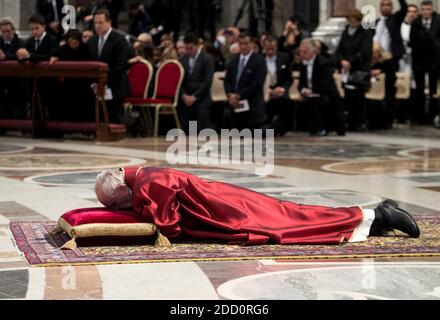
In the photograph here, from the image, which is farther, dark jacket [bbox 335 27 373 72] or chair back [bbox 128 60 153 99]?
dark jacket [bbox 335 27 373 72]

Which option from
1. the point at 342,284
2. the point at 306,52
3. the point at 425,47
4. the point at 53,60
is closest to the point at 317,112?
the point at 306,52

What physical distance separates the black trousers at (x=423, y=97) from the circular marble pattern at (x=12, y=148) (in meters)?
6.44

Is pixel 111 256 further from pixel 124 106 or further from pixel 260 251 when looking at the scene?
pixel 124 106

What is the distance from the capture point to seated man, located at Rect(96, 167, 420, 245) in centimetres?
679

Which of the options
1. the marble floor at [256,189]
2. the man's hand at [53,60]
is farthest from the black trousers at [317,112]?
the man's hand at [53,60]

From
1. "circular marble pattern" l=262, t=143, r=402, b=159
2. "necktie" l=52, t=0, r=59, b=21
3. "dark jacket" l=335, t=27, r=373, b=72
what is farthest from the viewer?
"necktie" l=52, t=0, r=59, b=21

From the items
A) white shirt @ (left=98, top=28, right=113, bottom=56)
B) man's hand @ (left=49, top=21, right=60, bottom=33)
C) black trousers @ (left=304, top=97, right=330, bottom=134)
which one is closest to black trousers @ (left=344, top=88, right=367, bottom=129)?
black trousers @ (left=304, top=97, right=330, bottom=134)

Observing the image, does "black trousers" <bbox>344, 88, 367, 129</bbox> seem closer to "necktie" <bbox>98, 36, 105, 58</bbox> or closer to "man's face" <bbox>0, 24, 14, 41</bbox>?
"necktie" <bbox>98, 36, 105, 58</bbox>

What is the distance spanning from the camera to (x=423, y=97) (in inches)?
707

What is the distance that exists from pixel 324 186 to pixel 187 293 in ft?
14.9

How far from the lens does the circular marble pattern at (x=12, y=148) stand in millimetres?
13336

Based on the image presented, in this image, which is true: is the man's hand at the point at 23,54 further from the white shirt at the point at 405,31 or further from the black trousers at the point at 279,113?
the white shirt at the point at 405,31

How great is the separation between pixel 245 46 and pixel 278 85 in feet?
2.81

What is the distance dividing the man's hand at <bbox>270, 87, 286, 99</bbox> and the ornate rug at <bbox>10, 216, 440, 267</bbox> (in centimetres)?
925
